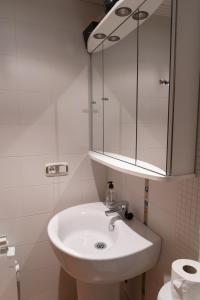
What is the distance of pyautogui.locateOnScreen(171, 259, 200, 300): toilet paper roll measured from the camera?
71 centimetres

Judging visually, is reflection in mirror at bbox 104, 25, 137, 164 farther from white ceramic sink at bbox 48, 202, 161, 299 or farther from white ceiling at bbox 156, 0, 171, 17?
white ceramic sink at bbox 48, 202, 161, 299

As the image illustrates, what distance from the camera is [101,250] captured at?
3.42ft

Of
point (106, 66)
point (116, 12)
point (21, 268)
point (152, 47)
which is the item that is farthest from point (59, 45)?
point (21, 268)

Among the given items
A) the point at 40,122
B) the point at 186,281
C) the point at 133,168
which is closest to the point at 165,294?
the point at 186,281

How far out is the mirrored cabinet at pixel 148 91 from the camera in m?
0.78

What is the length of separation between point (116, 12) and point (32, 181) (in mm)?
1136

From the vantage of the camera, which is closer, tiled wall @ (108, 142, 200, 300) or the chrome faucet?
tiled wall @ (108, 142, 200, 300)

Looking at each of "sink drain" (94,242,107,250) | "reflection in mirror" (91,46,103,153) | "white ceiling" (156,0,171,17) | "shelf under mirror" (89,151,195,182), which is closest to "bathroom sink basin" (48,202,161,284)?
"sink drain" (94,242,107,250)

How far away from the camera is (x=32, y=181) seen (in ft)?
4.84

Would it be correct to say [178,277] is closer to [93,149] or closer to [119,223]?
[119,223]

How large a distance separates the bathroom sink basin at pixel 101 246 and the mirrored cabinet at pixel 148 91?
382 mm

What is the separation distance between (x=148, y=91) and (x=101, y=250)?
0.82 m

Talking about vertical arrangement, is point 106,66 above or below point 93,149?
above

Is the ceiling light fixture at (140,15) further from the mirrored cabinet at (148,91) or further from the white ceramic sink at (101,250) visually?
the white ceramic sink at (101,250)
